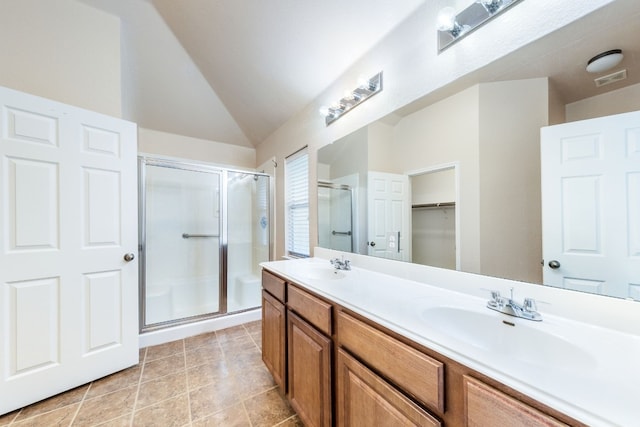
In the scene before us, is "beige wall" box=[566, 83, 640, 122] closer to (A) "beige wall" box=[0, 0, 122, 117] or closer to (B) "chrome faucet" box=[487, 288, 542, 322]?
(B) "chrome faucet" box=[487, 288, 542, 322]

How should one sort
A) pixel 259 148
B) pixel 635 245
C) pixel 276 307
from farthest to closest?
pixel 259 148 → pixel 276 307 → pixel 635 245

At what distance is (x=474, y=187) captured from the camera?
1115 millimetres

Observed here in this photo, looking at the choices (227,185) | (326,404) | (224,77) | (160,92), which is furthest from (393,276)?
(160,92)

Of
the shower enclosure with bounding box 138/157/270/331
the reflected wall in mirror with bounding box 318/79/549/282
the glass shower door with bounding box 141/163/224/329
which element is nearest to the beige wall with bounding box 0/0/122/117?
the shower enclosure with bounding box 138/157/270/331

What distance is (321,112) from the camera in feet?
6.87

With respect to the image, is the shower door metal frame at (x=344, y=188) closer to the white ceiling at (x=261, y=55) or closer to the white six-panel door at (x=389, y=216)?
the white six-panel door at (x=389, y=216)

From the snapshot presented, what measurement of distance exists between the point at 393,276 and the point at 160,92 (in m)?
3.18

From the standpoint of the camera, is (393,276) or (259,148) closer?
(393,276)

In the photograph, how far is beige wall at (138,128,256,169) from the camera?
3.05m

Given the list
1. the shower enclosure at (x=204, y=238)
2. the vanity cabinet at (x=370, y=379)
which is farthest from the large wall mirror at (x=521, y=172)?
the shower enclosure at (x=204, y=238)

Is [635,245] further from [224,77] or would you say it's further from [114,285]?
[224,77]

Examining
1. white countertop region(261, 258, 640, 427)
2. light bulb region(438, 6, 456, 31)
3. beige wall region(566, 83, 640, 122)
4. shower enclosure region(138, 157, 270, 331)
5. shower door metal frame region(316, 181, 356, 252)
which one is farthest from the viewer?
shower enclosure region(138, 157, 270, 331)

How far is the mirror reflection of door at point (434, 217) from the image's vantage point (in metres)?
1.20

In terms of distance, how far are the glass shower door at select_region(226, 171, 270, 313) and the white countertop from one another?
217 centimetres
